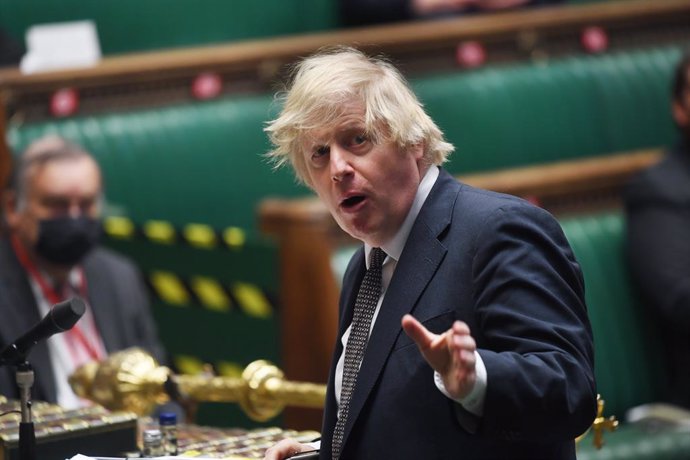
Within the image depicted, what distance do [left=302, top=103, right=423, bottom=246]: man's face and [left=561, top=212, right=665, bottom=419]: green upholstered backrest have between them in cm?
259

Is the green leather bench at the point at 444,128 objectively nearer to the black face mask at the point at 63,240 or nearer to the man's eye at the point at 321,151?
the black face mask at the point at 63,240

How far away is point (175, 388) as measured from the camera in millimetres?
3598

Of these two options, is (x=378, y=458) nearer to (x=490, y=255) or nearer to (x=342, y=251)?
(x=490, y=255)

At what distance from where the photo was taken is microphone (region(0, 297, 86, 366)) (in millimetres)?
2521

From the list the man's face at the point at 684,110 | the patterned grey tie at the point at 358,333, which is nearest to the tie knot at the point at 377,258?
the patterned grey tie at the point at 358,333

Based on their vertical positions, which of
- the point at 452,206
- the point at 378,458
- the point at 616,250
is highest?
the point at 452,206

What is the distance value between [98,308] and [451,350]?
8.09ft

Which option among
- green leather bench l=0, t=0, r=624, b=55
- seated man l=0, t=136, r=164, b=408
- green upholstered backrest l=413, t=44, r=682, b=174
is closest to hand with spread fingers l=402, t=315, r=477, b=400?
seated man l=0, t=136, r=164, b=408

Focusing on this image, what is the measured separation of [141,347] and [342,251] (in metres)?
0.68

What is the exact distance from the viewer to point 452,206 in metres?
2.38

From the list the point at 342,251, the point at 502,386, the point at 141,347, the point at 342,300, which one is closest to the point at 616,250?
the point at 342,251

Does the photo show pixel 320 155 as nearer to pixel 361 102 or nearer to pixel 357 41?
pixel 361 102

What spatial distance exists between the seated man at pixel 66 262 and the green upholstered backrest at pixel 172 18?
6.24 ft

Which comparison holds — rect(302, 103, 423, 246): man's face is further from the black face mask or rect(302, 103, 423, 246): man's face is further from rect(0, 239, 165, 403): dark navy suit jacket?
the black face mask
